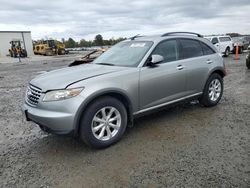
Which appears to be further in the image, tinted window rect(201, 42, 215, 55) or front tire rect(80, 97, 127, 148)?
tinted window rect(201, 42, 215, 55)

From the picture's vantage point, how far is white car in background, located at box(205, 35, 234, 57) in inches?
785

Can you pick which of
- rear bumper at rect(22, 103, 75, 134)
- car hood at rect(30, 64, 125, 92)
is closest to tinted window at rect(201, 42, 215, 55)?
car hood at rect(30, 64, 125, 92)

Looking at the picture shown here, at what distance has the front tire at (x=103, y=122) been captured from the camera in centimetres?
350

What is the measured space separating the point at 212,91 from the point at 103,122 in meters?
3.03

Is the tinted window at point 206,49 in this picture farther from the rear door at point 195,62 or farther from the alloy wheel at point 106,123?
the alloy wheel at point 106,123

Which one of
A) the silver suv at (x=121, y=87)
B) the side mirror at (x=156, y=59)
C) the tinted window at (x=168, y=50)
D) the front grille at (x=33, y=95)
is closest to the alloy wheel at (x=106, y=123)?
the silver suv at (x=121, y=87)

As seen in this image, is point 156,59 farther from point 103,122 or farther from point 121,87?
point 103,122

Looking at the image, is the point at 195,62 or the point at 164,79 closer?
the point at 164,79

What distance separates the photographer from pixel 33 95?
374 cm

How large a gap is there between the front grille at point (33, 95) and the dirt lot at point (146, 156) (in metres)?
0.77

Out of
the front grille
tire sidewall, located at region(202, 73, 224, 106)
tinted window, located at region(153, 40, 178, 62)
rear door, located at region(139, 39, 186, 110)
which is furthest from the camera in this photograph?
tire sidewall, located at region(202, 73, 224, 106)

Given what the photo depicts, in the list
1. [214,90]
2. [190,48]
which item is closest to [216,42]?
[214,90]

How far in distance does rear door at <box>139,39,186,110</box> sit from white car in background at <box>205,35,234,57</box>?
1631 centimetres

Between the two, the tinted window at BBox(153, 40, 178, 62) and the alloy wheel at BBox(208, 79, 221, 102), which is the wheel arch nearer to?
the tinted window at BBox(153, 40, 178, 62)
